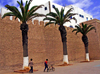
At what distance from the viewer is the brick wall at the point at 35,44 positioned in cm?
1476

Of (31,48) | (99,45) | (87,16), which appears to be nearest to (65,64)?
(31,48)

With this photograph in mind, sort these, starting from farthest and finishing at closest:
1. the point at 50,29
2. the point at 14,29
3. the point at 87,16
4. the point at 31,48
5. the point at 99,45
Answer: the point at 87,16 → the point at 99,45 → the point at 50,29 → the point at 31,48 → the point at 14,29

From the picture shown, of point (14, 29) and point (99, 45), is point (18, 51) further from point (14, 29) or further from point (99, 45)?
point (99, 45)

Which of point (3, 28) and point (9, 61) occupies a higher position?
point (3, 28)

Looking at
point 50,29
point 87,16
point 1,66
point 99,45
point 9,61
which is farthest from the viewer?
point 87,16

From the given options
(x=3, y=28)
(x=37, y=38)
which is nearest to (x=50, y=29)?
(x=37, y=38)

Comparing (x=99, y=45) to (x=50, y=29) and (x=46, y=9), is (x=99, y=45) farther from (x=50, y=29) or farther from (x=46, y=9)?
(x=46, y=9)

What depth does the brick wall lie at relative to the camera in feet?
48.4

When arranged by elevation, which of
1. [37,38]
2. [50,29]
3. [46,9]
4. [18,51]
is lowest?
[18,51]

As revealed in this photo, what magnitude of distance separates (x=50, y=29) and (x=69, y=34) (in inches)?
224

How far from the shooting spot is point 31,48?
17641mm

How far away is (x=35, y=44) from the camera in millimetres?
18250

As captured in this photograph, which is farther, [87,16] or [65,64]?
[87,16]

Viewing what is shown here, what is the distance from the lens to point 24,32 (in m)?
13.9
